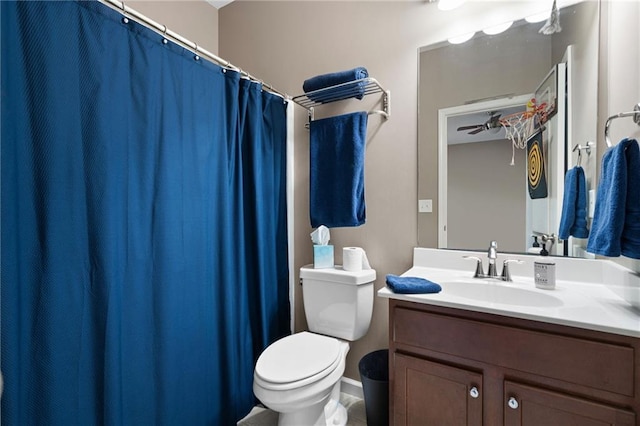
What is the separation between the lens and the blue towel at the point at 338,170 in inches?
65.2

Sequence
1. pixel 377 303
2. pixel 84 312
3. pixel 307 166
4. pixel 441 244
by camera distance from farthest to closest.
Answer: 1. pixel 307 166
2. pixel 377 303
3. pixel 441 244
4. pixel 84 312

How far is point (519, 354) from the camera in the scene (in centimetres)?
95

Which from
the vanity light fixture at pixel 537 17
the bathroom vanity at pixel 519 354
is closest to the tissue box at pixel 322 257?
the bathroom vanity at pixel 519 354

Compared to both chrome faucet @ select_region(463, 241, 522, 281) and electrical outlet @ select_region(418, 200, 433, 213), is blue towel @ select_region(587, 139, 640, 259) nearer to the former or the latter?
chrome faucet @ select_region(463, 241, 522, 281)

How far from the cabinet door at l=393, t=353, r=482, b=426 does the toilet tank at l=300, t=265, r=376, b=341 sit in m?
0.43

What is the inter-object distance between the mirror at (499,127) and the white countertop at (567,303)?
0.14m

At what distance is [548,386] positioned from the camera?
92 cm

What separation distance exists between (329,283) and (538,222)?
43.1 inches

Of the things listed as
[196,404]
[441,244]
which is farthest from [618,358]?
[196,404]

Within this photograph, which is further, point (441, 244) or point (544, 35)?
point (441, 244)

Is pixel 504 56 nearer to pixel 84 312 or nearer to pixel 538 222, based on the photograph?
pixel 538 222

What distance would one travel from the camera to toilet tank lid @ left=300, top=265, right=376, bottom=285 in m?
1.57

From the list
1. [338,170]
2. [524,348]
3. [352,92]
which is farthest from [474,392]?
[352,92]

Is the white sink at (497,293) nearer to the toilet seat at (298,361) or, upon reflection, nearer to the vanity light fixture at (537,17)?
the toilet seat at (298,361)
